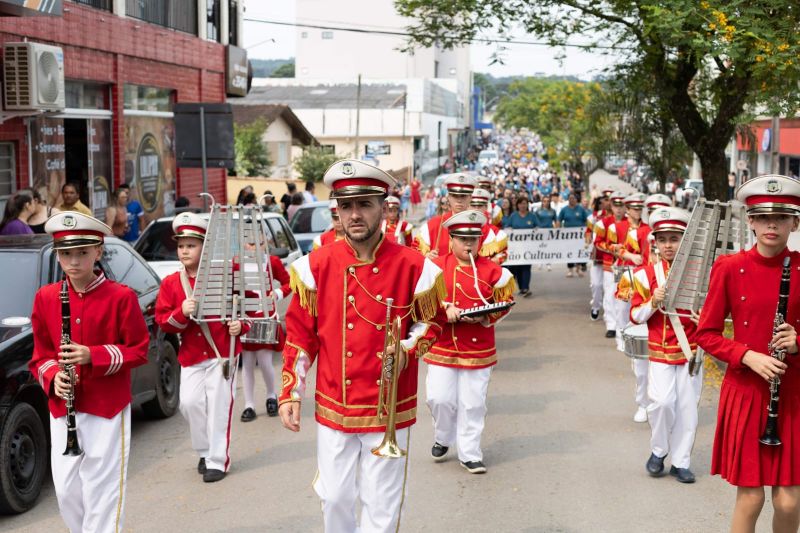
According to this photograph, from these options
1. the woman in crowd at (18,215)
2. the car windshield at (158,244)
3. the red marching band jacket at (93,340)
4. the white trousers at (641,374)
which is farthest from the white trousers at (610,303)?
the red marching band jacket at (93,340)

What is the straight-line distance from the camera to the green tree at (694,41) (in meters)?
11.3

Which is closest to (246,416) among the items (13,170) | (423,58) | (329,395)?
(329,395)

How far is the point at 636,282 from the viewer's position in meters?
8.75

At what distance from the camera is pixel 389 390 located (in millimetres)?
5520

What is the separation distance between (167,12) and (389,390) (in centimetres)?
2072

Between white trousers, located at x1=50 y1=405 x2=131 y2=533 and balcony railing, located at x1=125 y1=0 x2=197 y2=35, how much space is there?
17.4 m

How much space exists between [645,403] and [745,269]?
15.1 ft

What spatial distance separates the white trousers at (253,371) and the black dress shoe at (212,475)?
2.14 m

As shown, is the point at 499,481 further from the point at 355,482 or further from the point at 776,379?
the point at 776,379

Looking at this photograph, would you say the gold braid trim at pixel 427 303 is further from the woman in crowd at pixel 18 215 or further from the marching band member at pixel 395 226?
the woman in crowd at pixel 18 215

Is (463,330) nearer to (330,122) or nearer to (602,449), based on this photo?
(602,449)

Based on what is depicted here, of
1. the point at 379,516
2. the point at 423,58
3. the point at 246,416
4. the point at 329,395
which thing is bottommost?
the point at 246,416

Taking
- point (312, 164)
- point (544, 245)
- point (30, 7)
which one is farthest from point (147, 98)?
point (312, 164)

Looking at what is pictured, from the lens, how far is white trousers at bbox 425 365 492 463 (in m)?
8.74
